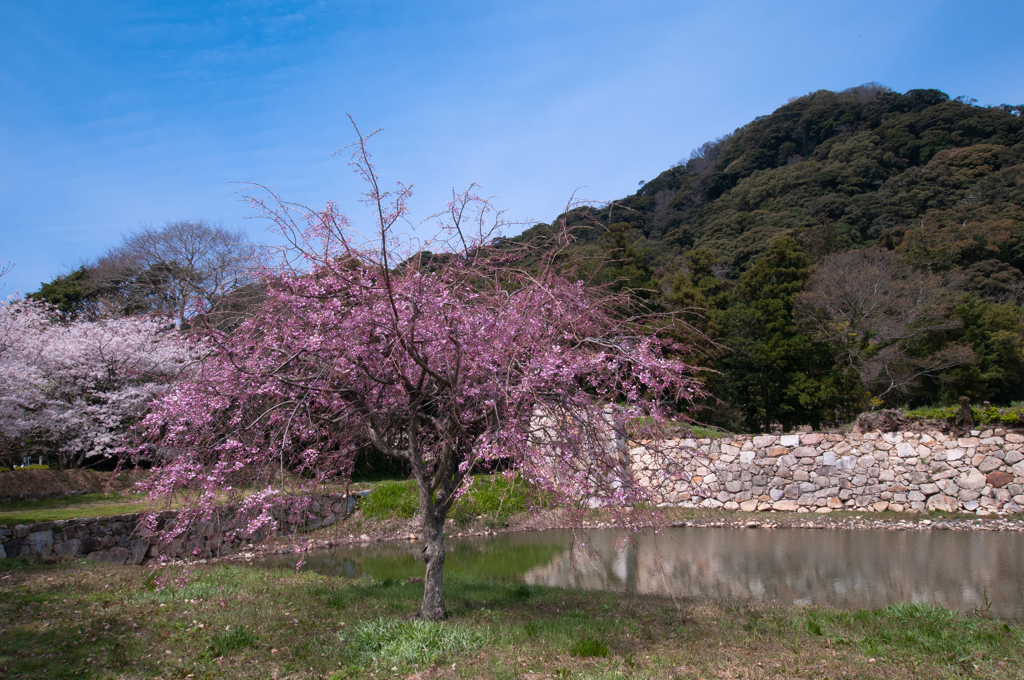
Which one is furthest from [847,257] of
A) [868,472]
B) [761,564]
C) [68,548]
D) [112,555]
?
[68,548]

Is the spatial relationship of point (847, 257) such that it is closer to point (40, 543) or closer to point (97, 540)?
point (97, 540)

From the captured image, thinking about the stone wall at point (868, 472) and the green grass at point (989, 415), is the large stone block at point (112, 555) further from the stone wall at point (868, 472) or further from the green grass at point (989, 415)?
the green grass at point (989, 415)

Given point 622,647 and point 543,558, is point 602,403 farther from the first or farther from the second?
point 543,558

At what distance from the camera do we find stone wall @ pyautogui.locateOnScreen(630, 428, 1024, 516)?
13320 mm

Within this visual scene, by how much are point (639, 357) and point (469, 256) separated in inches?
70.2

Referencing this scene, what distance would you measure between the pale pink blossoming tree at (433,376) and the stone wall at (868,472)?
7.81 meters

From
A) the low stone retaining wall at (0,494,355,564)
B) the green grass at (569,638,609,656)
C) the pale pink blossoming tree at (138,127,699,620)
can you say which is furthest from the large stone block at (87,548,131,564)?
the green grass at (569,638,609,656)

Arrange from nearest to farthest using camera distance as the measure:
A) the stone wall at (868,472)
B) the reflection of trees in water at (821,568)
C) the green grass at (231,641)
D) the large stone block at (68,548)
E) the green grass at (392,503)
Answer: the green grass at (231,641)
the reflection of trees in water at (821,568)
the large stone block at (68,548)
the stone wall at (868,472)
the green grass at (392,503)

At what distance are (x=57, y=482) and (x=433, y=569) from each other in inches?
486

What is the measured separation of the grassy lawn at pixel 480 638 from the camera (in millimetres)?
4219

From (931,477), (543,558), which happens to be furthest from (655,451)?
(931,477)

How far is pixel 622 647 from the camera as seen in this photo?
468 centimetres

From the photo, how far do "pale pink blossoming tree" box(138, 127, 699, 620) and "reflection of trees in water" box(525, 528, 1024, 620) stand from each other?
117cm

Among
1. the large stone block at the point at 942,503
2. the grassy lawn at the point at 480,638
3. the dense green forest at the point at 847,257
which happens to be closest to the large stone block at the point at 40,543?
the grassy lawn at the point at 480,638
